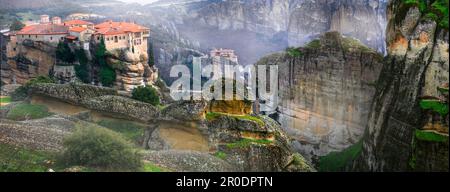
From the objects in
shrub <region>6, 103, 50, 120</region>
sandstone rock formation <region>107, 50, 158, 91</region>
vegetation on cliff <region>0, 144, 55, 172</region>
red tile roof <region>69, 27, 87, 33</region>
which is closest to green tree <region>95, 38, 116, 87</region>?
sandstone rock formation <region>107, 50, 158, 91</region>

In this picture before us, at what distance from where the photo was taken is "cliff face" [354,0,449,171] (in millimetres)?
15727

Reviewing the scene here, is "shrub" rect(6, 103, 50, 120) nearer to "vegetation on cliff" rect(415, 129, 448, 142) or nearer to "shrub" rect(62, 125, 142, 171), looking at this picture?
"shrub" rect(62, 125, 142, 171)

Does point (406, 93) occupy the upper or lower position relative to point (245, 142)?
upper

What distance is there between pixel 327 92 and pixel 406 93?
916 cm

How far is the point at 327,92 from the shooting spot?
26672 mm

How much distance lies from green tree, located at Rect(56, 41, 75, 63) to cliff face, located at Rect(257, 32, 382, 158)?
49.2 ft

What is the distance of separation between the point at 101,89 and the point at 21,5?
3373cm

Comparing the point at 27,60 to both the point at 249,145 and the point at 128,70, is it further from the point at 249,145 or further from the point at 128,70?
the point at 249,145

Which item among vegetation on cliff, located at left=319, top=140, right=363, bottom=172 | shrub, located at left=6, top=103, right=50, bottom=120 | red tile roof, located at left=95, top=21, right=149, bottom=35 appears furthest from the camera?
red tile roof, located at left=95, top=21, right=149, bottom=35

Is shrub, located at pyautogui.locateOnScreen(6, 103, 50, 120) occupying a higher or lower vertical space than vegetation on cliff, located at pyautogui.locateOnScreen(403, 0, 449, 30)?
lower

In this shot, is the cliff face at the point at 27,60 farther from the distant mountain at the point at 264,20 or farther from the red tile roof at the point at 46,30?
the distant mountain at the point at 264,20

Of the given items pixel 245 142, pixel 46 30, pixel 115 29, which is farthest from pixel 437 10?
pixel 46 30

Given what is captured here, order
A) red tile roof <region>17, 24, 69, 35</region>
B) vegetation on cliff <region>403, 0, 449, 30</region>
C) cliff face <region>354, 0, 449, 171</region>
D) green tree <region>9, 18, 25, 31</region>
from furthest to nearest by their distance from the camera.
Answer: green tree <region>9, 18, 25, 31</region>, red tile roof <region>17, 24, 69, 35</region>, vegetation on cliff <region>403, 0, 449, 30</region>, cliff face <region>354, 0, 449, 171</region>

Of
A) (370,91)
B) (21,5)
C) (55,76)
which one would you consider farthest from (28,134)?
(21,5)
